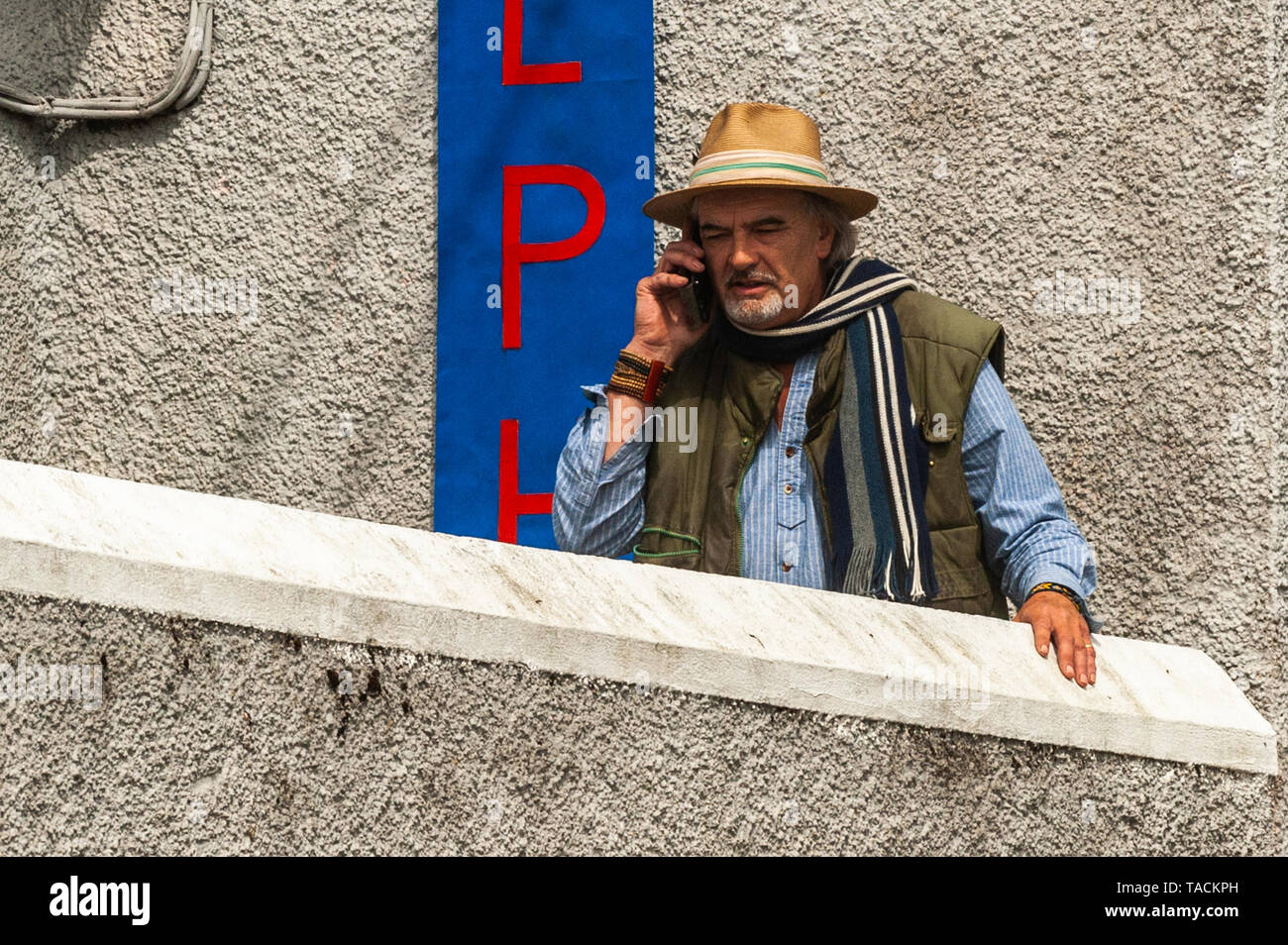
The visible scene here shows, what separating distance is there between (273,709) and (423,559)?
0.29m

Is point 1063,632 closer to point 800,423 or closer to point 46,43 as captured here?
point 800,423

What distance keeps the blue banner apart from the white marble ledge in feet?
5.85

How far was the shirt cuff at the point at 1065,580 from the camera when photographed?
109 inches

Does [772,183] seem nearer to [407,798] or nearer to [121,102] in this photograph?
[407,798]

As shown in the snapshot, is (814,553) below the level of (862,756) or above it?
above

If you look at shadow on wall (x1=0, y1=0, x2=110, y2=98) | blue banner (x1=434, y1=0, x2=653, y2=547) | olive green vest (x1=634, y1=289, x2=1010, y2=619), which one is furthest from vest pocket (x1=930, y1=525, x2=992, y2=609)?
shadow on wall (x1=0, y1=0, x2=110, y2=98)

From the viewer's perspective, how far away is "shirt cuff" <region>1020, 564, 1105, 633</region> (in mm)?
2781

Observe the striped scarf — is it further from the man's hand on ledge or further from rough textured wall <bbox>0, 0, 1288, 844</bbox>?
rough textured wall <bbox>0, 0, 1288, 844</bbox>

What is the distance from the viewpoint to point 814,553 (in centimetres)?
311

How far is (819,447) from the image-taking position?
3.16m

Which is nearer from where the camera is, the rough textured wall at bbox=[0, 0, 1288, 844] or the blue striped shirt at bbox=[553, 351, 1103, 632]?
the blue striped shirt at bbox=[553, 351, 1103, 632]

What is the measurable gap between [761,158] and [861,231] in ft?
2.92

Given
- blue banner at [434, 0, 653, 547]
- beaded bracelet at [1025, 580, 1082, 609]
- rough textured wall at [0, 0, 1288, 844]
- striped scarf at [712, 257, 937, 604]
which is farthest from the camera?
blue banner at [434, 0, 653, 547]

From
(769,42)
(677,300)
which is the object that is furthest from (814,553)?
(769,42)
